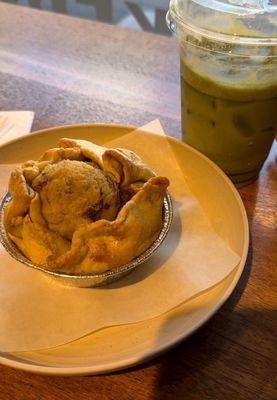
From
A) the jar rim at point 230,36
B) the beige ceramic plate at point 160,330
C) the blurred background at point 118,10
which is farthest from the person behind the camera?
the blurred background at point 118,10

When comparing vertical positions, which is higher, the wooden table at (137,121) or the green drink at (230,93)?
the green drink at (230,93)

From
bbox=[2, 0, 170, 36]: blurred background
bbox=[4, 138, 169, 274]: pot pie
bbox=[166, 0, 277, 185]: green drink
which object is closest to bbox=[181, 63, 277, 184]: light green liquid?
bbox=[166, 0, 277, 185]: green drink

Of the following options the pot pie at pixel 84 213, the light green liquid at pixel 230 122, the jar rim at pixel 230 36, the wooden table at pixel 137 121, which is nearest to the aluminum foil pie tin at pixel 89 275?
the pot pie at pixel 84 213

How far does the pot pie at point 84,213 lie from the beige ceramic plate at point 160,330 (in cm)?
11

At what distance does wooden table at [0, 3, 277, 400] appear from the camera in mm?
649

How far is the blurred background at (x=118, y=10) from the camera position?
2.80m

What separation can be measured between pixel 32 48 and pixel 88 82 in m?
0.32

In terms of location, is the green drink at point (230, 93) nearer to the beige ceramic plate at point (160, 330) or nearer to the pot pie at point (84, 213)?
the beige ceramic plate at point (160, 330)

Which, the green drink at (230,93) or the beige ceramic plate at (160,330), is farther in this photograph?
the green drink at (230,93)

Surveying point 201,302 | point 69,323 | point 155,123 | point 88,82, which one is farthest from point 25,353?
point 88,82

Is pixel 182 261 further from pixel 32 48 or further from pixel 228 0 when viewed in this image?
pixel 32 48

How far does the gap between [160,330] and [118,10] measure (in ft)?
9.47

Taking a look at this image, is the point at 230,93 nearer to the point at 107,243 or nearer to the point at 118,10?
the point at 107,243

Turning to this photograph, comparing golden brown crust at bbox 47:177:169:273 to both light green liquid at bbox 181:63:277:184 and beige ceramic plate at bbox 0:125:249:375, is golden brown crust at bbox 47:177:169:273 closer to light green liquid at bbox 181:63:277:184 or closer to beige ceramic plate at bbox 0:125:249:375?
beige ceramic plate at bbox 0:125:249:375
